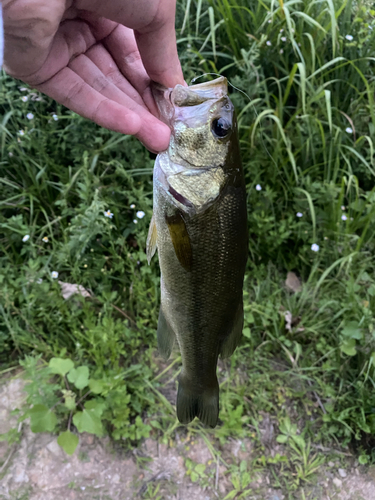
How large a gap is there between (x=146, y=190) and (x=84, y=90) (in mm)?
1293

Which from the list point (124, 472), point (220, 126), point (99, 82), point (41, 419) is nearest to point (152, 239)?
point (220, 126)

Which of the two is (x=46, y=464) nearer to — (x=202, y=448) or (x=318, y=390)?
(x=202, y=448)

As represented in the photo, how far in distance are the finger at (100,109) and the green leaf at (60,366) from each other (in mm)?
1377

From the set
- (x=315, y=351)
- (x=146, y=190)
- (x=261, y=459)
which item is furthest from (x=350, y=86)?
(x=261, y=459)

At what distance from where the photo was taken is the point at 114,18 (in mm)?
1446

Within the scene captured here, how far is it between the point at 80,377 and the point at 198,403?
0.74m

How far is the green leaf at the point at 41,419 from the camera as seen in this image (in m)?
1.95

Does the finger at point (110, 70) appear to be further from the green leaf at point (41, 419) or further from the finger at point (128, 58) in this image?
the green leaf at point (41, 419)

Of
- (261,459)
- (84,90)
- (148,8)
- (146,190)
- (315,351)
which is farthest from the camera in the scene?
(146,190)

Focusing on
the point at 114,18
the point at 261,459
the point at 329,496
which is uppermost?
the point at 114,18

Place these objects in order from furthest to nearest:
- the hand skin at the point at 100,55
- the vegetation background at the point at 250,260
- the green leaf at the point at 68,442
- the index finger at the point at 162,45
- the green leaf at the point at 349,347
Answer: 1. the green leaf at the point at 349,347
2. the vegetation background at the point at 250,260
3. the green leaf at the point at 68,442
4. the index finger at the point at 162,45
5. the hand skin at the point at 100,55

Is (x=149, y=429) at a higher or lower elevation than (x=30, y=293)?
lower

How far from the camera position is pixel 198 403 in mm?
1804

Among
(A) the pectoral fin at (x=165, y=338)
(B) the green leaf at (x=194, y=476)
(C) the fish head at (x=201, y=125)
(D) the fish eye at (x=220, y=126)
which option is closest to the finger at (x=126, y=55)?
(C) the fish head at (x=201, y=125)
